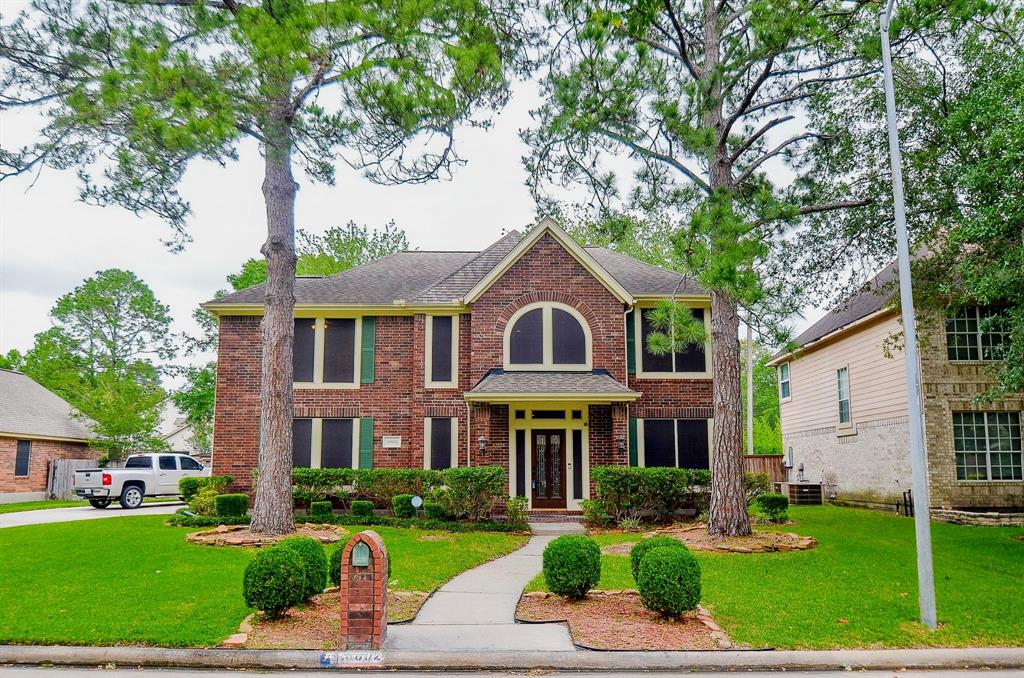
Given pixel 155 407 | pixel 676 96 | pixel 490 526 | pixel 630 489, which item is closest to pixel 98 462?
pixel 155 407

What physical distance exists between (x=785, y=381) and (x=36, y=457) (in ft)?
94.2

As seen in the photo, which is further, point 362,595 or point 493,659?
point 362,595

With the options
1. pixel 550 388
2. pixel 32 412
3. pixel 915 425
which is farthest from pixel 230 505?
pixel 32 412

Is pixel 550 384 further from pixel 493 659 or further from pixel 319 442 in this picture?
pixel 493 659

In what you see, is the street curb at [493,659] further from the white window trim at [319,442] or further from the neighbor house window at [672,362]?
the neighbor house window at [672,362]

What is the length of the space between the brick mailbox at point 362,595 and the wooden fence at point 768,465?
1962 centimetres

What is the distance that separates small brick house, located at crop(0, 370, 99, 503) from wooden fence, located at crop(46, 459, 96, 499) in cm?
18

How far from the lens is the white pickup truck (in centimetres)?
2109

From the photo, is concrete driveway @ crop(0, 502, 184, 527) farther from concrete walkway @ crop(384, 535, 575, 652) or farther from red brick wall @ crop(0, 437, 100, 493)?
concrete walkway @ crop(384, 535, 575, 652)

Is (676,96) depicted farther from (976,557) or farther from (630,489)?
(976,557)

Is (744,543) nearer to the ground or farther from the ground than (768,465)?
nearer to the ground

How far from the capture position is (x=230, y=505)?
15.4m

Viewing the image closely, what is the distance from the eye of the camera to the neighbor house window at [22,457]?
88.6 feet

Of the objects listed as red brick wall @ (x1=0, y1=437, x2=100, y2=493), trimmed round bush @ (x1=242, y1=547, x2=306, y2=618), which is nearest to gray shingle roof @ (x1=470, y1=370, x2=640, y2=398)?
trimmed round bush @ (x1=242, y1=547, x2=306, y2=618)
